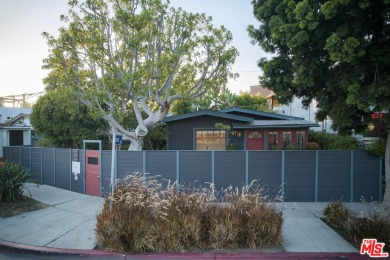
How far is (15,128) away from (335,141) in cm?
2328

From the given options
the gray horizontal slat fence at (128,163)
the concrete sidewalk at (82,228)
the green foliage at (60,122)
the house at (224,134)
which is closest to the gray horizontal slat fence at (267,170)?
the concrete sidewalk at (82,228)

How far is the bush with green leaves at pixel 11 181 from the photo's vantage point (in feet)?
30.2

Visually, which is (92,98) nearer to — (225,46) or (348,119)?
(225,46)

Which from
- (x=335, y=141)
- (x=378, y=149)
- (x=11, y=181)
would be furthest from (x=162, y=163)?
(x=335, y=141)

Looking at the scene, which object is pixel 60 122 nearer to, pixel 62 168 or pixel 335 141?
pixel 62 168

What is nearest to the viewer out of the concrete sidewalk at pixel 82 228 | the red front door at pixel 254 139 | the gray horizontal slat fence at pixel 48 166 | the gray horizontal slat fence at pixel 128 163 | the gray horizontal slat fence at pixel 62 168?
the concrete sidewalk at pixel 82 228

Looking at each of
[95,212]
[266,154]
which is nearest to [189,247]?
[95,212]

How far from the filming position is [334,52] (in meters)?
6.40

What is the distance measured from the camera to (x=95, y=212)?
27.9 ft

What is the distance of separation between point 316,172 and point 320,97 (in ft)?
9.84

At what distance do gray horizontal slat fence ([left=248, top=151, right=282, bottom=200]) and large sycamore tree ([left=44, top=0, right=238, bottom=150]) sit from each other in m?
3.99

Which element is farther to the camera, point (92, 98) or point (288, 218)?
point (92, 98)

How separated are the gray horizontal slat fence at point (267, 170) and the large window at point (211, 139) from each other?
726 centimetres

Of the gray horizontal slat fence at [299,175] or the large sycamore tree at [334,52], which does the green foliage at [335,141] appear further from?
the large sycamore tree at [334,52]
